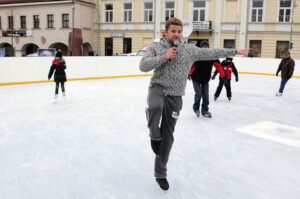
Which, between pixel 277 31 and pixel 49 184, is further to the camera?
pixel 277 31

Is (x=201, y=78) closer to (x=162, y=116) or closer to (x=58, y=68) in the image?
(x=162, y=116)

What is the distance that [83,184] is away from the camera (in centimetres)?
311

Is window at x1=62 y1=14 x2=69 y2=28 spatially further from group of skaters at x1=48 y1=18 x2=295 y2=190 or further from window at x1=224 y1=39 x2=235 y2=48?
group of skaters at x1=48 y1=18 x2=295 y2=190

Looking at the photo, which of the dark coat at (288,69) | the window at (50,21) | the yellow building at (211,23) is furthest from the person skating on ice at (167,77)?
the window at (50,21)

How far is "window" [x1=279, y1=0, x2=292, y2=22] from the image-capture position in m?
23.9

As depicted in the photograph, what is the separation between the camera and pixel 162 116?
116 inches

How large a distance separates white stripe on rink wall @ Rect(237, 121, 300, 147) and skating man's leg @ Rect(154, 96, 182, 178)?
100 inches

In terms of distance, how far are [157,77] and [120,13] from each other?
2714cm

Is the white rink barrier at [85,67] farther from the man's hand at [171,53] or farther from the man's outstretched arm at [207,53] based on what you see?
the man's hand at [171,53]

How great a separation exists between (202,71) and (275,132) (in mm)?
1833

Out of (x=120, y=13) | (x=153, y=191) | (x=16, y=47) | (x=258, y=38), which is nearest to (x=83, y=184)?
(x=153, y=191)

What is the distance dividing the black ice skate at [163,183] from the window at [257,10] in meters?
24.4

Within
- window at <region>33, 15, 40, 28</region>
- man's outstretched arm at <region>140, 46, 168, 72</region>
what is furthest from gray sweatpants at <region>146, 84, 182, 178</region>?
window at <region>33, 15, 40, 28</region>

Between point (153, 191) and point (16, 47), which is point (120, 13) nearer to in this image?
point (16, 47)
